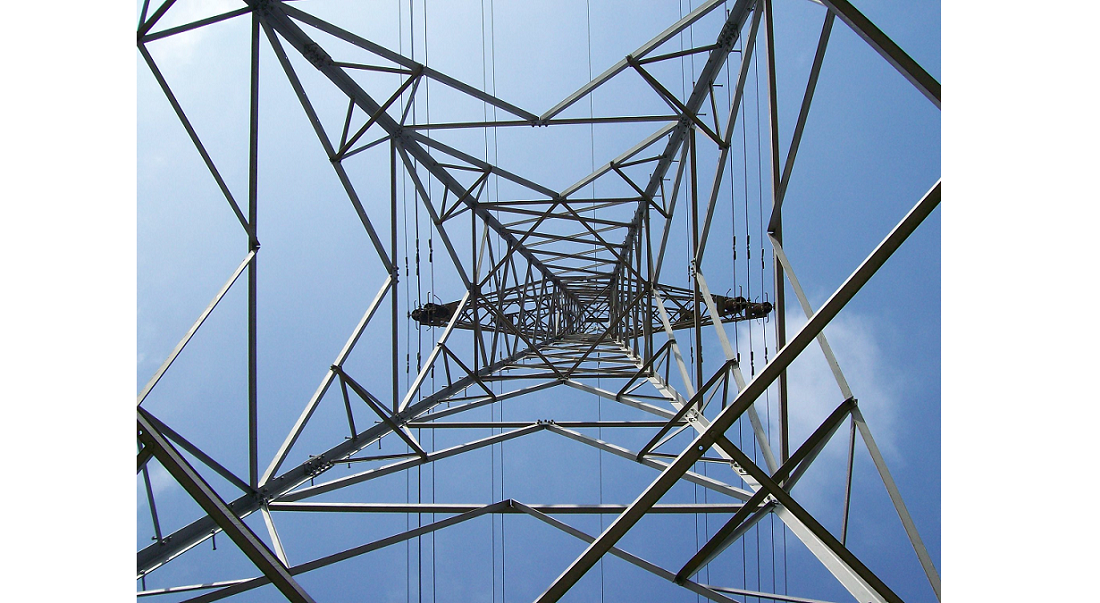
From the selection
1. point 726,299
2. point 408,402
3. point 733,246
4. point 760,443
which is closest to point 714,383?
point 760,443

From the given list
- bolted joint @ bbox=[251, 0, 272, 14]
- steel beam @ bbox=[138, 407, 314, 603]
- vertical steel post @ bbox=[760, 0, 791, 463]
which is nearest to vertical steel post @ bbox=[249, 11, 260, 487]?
bolted joint @ bbox=[251, 0, 272, 14]

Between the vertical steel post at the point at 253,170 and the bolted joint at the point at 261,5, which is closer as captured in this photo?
the vertical steel post at the point at 253,170

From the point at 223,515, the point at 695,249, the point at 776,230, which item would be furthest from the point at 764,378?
the point at 695,249

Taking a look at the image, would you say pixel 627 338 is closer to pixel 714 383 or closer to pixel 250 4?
pixel 714 383

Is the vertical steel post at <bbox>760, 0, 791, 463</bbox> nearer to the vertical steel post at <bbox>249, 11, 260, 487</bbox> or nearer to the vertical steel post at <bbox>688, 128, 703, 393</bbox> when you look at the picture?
the vertical steel post at <bbox>688, 128, 703, 393</bbox>

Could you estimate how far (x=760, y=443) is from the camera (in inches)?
333

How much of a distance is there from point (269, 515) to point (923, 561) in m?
7.40

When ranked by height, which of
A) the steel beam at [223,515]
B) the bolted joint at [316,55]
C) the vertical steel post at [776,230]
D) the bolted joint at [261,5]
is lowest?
the steel beam at [223,515]

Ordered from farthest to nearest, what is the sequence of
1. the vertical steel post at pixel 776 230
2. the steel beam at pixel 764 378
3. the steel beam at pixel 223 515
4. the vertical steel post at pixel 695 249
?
the vertical steel post at pixel 695 249 → the vertical steel post at pixel 776 230 → the steel beam at pixel 764 378 → the steel beam at pixel 223 515

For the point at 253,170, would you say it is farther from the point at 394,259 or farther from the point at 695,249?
the point at 695,249

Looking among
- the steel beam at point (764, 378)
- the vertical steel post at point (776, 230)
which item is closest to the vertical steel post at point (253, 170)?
the steel beam at point (764, 378)

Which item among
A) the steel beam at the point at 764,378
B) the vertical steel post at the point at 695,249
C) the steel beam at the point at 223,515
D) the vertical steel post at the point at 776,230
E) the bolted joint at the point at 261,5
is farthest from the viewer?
the vertical steel post at the point at 695,249

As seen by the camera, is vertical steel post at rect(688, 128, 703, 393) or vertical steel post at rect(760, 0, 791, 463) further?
vertical steel post at rect(688, 128, 703, 393)

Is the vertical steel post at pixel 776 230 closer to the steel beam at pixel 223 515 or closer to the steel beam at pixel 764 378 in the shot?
the steel beam at pixel 764 378
